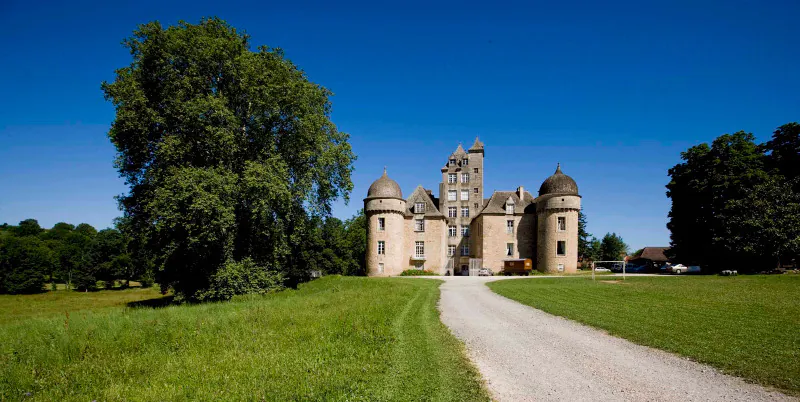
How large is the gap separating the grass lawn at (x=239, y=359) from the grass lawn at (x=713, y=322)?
16.5 ft

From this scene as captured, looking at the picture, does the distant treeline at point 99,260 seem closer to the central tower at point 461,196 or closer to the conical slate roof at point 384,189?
the conical slate roof at point 384,189

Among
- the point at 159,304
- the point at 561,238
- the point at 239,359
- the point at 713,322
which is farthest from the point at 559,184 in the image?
the point at 239,359

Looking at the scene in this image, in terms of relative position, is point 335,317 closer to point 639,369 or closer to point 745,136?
point 639,369

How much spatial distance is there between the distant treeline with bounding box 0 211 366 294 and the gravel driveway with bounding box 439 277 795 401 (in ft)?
129

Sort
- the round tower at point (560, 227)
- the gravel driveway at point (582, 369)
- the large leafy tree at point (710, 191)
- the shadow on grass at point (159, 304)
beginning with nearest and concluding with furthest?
the gravel driveway at point (582, 369)
the shadow on grass at point (159, 304)
the large leafy tree at point (710, 191)
the round tower at point (560, 227)

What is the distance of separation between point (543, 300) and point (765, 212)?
28781 millimetres

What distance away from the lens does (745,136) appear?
3931cm

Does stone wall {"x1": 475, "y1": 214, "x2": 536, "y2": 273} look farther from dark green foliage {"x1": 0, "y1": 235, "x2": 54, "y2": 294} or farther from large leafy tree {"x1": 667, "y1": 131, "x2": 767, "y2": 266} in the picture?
dark green foliage {"x1": 0, "y1": 235, "x2": 54, "y2": 294}

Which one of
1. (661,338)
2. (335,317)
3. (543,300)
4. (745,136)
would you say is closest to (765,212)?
(745,136)

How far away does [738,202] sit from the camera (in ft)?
109

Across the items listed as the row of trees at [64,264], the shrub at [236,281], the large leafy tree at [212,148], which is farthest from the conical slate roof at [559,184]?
the row of trees at [64,264]

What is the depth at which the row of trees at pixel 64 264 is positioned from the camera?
180 ft

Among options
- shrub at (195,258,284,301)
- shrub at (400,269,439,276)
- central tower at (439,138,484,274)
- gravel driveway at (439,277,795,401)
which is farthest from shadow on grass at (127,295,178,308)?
central tower at (439,138,484,274)

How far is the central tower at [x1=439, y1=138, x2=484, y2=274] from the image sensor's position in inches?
1938
